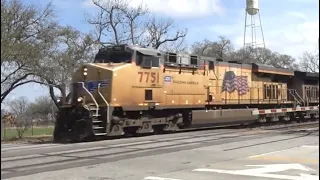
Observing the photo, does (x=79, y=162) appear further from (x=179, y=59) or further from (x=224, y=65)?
(x=224, y=65)

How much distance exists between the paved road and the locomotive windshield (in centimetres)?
448

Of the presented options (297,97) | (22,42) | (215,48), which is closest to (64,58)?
(22,42)

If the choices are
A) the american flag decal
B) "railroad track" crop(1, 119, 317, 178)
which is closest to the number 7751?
"railroad track" crop(1, 119, 317, 178)

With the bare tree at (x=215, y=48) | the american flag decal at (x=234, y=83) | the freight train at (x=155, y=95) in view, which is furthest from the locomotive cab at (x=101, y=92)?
the bare tree at (x=215, y=48)

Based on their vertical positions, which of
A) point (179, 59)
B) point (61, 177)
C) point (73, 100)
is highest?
point (179, 59)

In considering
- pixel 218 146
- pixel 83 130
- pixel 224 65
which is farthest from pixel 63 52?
pixel 218 146

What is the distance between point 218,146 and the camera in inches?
483

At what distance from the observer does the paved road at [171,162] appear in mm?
7547

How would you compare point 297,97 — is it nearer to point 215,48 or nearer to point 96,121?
point 96,121

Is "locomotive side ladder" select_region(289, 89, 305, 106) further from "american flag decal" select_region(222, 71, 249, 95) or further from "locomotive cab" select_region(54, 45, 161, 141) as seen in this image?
"locomotive cab" select_region(54, 45, 161, 141)

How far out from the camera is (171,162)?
30.0ft

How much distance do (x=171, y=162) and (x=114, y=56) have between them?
8476mm

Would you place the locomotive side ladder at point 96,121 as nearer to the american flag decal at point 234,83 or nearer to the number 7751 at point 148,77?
the number 7751 at point 148,77

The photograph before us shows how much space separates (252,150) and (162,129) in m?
7.39
